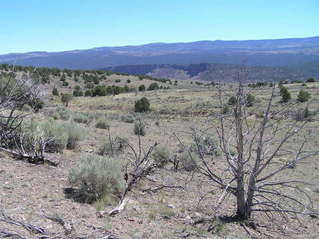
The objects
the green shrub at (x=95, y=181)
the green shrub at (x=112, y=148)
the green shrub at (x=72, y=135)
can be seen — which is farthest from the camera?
the green shrub at (x=72, y=135)

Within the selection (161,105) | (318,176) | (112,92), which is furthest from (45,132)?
(112,92)

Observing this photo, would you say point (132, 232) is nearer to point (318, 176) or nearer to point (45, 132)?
point (45, 132)

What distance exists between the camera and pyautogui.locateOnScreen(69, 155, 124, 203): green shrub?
23.7 ft

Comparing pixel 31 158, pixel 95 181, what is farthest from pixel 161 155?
pixel 95 181

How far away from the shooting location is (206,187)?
31.5 ft

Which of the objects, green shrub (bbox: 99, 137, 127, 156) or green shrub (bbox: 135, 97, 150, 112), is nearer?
green shrub (bbox: 99, 137, 127, 156)

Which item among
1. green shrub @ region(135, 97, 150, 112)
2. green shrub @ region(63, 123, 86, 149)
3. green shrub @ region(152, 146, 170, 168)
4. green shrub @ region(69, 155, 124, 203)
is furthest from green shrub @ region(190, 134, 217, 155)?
green shrub @ region(135, 97, 150, 112)

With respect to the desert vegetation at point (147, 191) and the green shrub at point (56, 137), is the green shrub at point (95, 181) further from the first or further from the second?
the green shrub at point (56, 137)

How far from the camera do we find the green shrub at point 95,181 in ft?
23.7

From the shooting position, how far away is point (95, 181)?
7.30 metres

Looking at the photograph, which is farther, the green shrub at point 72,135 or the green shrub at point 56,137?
the green shrub at point 72,135

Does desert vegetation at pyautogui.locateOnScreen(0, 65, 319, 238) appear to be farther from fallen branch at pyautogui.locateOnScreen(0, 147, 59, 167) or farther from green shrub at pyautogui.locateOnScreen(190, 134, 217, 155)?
green shrub at pyautogui.locateOnScreen(190, 134, 217, 155)

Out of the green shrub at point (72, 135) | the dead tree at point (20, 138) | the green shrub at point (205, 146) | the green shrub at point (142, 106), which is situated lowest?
the green shrub at point (142, 106)

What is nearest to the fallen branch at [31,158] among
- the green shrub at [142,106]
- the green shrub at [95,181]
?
the green shrub at [95,181]
